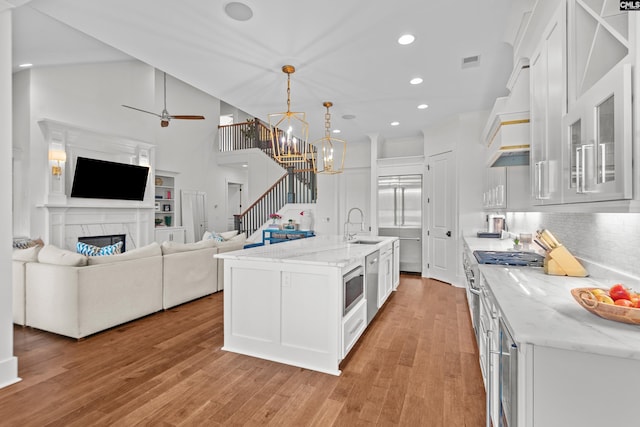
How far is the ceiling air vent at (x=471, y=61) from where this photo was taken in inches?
139

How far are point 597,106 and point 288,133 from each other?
2644 millimetres

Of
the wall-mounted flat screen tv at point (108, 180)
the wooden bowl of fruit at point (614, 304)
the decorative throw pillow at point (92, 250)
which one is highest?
the wall-mounted flat screen tv at point (108, 180)

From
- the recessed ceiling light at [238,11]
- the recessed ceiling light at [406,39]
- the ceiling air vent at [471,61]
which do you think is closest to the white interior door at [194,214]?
the recessed ceiling light at [238,11]

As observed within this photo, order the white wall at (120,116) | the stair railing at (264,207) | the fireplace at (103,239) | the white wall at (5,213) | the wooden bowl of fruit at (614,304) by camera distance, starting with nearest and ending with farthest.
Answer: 1. the wooden bowl of fruit at (614,304)
2. the white wall at (5,213)
3. the white wall at (120,116)
4. the fireplace at (103,239)
5. the stair railing at (264,207)

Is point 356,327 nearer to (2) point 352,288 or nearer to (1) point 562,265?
(2) point 352,288

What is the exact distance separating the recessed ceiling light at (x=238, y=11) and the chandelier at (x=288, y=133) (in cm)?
85

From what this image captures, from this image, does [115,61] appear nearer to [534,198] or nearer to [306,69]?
[306,69]

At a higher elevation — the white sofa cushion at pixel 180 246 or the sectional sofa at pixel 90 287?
the white sofa cushion at pixel 180 246

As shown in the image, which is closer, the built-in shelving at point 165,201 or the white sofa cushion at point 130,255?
the white sofa cushion at point 130,255

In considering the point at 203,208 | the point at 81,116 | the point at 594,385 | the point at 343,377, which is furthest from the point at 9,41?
the point at 203,208

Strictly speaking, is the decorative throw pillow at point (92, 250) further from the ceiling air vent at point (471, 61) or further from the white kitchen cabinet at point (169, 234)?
the ceiling air vent at point (471, 61)

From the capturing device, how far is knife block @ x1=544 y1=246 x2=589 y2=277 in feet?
6.63

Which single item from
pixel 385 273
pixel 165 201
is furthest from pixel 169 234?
pixel 385 273

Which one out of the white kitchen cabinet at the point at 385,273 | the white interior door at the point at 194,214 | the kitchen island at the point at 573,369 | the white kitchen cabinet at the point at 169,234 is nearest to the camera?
the kitchen island at the point at 573,369
